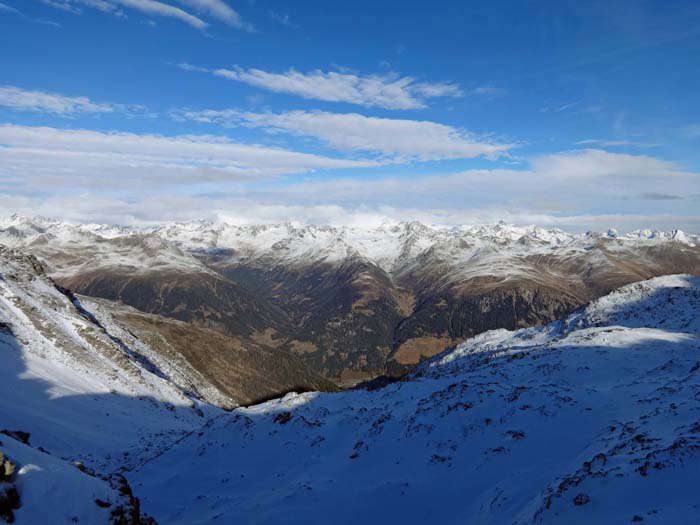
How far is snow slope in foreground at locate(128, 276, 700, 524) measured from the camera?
20.4m

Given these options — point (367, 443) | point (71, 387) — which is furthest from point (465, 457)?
point (71, 387)

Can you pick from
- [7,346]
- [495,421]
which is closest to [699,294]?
[495,421]

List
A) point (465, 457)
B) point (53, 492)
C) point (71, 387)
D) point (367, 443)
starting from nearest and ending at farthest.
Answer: point (53, 492) < point (465, 457) < point (367, 443) < point (71, 387)

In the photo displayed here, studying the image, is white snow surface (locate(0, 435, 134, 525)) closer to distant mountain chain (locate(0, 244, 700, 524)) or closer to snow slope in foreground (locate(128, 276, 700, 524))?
distant mountain chain (locate(0, 244, 700, 524))

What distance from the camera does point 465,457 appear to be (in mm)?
32031

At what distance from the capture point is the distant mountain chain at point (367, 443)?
1958cm

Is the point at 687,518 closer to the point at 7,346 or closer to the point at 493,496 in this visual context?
the point at 493,496

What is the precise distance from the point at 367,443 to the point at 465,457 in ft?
29.2

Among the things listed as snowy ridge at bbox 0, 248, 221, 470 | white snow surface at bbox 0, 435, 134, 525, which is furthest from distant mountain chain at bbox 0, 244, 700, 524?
snowy ridge at bbox 0, 248, 221, 470

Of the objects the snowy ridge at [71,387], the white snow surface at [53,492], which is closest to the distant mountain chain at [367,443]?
the white snow surface at [53,492]

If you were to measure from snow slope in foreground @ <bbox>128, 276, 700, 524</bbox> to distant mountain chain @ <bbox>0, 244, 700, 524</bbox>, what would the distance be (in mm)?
143

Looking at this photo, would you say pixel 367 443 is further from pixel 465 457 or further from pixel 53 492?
pixel 53 492

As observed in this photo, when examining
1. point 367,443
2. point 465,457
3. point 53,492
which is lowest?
point 367,443

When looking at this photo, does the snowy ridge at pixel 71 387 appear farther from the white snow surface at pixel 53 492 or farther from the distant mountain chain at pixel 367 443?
the white snow surface at pixel 53 492
